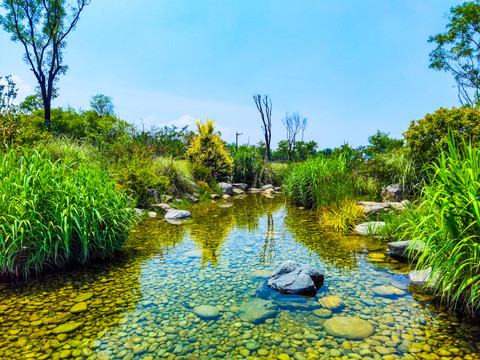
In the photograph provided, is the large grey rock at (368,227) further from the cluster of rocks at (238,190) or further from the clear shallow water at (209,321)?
the cluster of rocks at (238,190)

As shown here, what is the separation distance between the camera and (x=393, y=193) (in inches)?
312

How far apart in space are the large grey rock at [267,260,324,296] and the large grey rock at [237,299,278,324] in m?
0.36

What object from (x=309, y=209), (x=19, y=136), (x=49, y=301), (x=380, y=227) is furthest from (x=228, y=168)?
(x=49, y=301)

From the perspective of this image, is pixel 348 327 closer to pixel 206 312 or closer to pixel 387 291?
pixel 387 291

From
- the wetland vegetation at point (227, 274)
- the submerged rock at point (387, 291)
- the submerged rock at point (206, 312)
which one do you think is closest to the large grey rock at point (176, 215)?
the wetland vegetation at point (227, 274)

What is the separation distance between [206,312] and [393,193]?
709 cm

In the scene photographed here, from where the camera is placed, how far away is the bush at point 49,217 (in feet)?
11.4

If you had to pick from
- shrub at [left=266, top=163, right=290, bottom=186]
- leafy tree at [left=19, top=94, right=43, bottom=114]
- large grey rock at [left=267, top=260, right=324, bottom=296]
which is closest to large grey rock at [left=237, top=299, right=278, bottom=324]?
large grey rock at [left=267, top=260, right=324, bottom=296]

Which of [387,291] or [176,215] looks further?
[176,215]

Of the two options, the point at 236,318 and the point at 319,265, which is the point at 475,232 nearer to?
the point at 319,265

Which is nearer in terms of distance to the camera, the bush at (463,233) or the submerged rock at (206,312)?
the bush at (463,233)


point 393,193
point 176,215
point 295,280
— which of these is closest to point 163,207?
point 176,215

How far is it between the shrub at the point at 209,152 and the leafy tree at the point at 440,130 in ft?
29.0

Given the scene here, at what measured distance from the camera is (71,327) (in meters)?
2.59
